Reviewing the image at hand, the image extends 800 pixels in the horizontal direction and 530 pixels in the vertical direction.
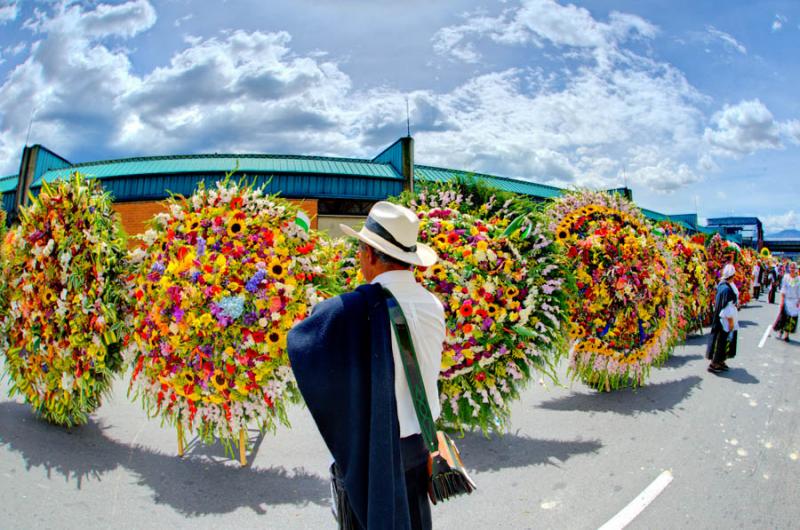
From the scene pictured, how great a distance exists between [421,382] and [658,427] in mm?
4871

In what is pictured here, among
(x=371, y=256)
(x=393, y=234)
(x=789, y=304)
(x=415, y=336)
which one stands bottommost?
(x=789, y=304)

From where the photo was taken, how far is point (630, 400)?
6.76m

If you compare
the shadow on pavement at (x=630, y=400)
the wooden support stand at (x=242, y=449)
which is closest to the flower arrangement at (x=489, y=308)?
the wooden support stand at (x=242, y=449)

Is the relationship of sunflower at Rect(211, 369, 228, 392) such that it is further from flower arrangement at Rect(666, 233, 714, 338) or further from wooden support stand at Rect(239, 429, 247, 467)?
flower arrangement at Rect(666, 233, 714, 338)

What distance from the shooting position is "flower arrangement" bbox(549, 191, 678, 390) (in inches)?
253

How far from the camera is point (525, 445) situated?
515 centimetres

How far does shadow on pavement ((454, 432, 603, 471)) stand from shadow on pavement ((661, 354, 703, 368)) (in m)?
4.99

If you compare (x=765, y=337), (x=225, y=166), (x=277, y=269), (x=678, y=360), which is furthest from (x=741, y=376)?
(x=225, y=166)

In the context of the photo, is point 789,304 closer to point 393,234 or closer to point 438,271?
point 438,271

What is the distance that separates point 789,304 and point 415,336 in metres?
14.2

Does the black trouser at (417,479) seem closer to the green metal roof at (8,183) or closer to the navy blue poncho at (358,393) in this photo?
the navy blue poncho at (358,393)

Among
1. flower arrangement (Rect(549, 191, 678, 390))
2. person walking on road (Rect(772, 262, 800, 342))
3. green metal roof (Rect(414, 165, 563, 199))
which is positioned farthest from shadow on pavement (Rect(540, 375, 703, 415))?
green metal roof (Rect(414, 165, 563, 199))

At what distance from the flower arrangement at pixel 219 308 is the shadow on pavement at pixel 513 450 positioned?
2003 millimetres

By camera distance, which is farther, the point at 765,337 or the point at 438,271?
the point at 765,337
